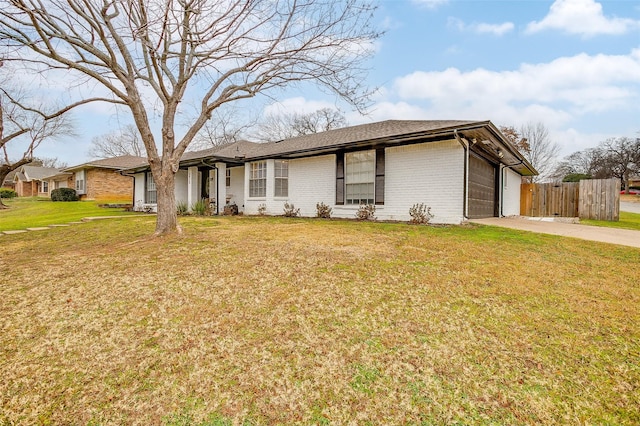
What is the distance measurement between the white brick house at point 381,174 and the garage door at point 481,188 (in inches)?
1.3

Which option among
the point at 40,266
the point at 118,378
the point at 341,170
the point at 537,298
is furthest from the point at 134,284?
the point at 341,170

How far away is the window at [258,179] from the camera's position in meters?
13.4

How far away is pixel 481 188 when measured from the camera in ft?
37.1

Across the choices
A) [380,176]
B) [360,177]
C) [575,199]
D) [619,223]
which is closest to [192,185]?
[360,177]

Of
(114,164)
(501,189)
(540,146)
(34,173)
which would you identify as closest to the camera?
(501,189)

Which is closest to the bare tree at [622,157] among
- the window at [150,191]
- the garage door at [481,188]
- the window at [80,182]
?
the garage door at [481,188]

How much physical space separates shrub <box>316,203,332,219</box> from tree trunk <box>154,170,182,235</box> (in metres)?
5.78

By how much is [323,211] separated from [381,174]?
271 cm

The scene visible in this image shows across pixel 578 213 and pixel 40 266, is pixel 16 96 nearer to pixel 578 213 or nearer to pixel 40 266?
pixel 40 266

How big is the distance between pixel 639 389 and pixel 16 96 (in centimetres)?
1615

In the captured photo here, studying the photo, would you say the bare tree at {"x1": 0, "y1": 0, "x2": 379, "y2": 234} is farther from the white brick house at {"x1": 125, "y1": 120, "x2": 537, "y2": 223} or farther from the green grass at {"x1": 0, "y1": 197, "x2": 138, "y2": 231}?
the green grass at {"x1": 0, "y1": 197, "x2": 138, "y2": 231}

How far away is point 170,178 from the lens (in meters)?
6.87

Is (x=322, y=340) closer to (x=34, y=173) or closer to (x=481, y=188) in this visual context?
(x=481, y=188)

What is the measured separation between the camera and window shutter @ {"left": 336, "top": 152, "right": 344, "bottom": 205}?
11273mm
